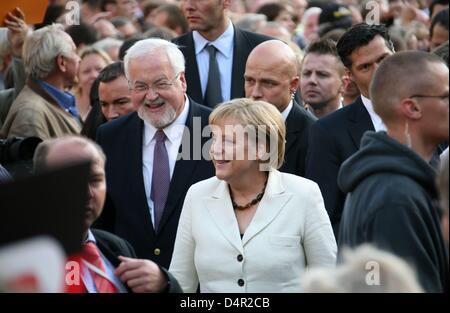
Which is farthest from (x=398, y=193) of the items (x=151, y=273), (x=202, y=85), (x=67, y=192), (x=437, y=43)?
(x=437, y=43)

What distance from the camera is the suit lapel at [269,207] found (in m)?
5.57

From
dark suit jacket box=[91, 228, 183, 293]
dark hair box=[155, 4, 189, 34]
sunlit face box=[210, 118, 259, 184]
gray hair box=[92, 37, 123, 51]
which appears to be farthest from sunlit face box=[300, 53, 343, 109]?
dark hair box=[155, 4, 189, 34]

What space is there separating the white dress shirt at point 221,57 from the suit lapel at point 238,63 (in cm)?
4

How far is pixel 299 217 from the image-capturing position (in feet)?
18.4

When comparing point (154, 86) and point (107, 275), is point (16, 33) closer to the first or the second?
point (154, 86)

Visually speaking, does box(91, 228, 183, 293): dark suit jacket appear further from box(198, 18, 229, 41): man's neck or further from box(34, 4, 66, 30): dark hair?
box(34, 4, 66, 30): dark hair

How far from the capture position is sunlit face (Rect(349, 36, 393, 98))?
7.24 metres

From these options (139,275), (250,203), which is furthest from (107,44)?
(139,275)

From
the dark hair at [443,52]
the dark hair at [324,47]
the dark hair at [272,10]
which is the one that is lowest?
the dark hair at [443,52]

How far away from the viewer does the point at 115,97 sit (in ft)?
26.6

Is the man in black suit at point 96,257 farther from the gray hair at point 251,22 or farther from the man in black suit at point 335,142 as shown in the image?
the gray hair at point 251,22

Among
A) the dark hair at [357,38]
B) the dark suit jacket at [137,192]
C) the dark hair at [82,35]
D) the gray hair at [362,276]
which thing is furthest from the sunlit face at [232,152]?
the dark hair at [82,35]

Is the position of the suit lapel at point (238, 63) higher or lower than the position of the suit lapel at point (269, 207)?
higher

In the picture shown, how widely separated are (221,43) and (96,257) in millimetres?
3927
